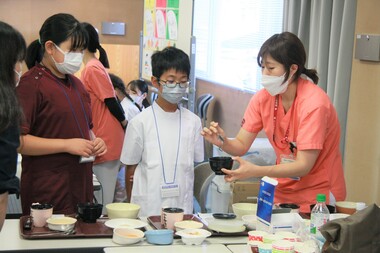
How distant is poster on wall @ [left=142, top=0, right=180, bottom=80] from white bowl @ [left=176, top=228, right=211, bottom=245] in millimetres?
2439

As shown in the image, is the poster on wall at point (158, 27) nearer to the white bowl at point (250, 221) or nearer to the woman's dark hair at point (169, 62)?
the woman's dark hair at point (169, 62)

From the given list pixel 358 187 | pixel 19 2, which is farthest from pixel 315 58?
pixel 19 2

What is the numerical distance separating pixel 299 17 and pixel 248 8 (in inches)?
58.1

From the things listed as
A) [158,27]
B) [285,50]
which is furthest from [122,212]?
[158,27]

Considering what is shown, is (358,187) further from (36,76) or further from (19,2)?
(19,2)

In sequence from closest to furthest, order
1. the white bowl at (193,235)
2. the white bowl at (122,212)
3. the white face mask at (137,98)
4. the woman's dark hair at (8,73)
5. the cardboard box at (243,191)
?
the woman's dark hair at (8,73)
the white bowl at (193,235)
the white bowl at (122,212)
the cardboard box at (243,191)
the white face mask at (137,98)

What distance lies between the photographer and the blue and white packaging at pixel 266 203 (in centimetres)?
230

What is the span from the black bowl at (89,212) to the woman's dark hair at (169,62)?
819 millimetres

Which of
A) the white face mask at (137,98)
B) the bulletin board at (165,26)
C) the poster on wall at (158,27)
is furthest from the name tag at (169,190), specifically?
the white face mask at (137,98)

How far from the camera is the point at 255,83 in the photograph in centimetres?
571

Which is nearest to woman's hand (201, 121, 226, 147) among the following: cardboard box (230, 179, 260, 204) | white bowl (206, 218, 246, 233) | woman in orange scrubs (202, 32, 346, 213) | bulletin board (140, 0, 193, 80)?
woman in orange scrubs (202, 32, 346, 213)

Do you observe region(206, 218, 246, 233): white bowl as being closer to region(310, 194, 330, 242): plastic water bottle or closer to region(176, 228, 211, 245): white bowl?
region(176, 228, 211, 245): white bowl

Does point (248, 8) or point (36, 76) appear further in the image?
point (248, 8)

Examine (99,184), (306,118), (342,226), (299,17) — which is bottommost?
(99,184)
